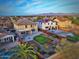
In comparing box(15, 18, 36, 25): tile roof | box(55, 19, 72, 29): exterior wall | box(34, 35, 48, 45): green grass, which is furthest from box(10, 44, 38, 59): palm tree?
box(55, 19, 72, 29): exterior wall

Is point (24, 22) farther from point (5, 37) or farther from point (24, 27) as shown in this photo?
point (5, 37)

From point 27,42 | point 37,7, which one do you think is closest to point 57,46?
point 27,42

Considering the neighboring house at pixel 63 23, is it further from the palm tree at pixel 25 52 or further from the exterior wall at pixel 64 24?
the palm tree at pixel 25 52

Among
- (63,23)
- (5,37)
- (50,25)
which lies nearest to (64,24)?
(63,23)

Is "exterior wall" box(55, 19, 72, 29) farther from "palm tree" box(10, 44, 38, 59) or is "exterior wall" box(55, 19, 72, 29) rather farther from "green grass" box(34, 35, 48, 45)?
"palm tree" box(10, 44, 38, 59)

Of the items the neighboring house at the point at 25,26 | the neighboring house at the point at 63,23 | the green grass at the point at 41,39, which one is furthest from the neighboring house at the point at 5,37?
the neighboring house at the point at 63,23
